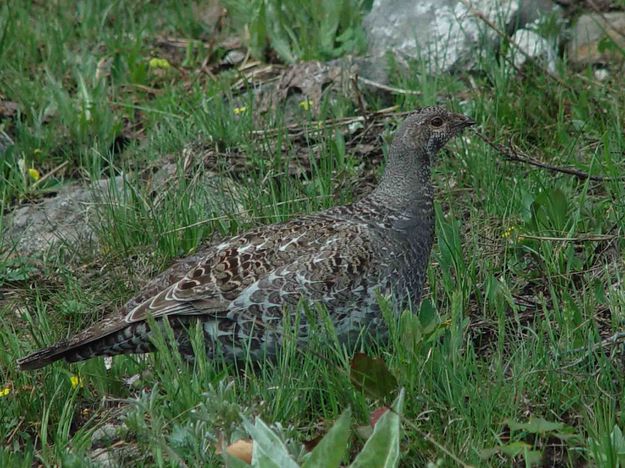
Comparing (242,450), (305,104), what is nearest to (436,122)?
(305,104)

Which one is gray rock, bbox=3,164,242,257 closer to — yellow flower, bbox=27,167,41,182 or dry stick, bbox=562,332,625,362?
yellow flower, bbox=27,167,41,182

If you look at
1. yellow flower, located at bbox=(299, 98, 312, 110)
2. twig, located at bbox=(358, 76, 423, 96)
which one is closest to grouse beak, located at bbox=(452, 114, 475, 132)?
twig, located at bbox=(358, 76, 423, 96)

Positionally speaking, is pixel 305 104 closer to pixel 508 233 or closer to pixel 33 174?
pixel 33 174

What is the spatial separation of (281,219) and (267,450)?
8.55ft

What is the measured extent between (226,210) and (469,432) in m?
2.47

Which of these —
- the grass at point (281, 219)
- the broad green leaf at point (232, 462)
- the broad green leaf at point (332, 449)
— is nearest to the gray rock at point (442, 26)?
the grass at point (281, 219)

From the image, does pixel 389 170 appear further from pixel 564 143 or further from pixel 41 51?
pixel 41 51

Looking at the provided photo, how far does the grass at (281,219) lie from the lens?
394 centimetres

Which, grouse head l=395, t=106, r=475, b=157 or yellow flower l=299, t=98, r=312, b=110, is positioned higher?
grouse head l=395, t=106, r=475, b=157

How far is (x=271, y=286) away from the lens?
4.76m

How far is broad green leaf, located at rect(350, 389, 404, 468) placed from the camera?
3330 millimetres

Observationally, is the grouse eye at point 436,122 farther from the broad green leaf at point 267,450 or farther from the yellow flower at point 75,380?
the broad green leaf at point 267,450

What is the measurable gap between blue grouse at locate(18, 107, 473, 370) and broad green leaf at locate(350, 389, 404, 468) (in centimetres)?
123

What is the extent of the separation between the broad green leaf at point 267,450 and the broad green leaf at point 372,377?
0.64 m
